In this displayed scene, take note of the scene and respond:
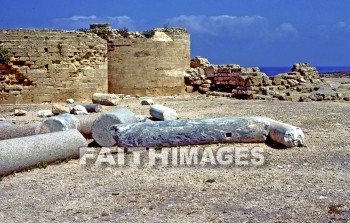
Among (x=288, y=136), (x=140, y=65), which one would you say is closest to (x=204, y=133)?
(x=288, y=136)

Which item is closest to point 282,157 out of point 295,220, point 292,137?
point 292,137

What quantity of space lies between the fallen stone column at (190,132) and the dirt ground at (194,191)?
0.20 metres

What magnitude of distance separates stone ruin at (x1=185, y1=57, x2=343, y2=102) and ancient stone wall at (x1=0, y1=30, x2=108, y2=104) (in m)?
5.73

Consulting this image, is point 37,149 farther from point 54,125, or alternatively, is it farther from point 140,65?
point 140,65

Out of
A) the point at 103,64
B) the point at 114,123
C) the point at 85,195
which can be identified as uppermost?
the point at 103,64

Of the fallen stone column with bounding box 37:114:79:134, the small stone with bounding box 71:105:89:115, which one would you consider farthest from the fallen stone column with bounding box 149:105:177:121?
the fallen stone column with bounding box 37:114:79:134

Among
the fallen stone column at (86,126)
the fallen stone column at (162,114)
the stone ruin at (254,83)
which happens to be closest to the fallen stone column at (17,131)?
the fallen stone column at (86,126)

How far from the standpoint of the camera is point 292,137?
868cm

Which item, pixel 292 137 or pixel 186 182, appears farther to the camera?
→ pixel 292 137

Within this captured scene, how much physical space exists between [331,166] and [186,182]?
2.46 meters

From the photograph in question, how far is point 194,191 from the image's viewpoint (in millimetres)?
6246

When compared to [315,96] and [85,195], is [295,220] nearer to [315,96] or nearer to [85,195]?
[85,195]

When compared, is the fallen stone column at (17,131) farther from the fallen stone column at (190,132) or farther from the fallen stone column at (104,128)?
the fallen stone column at (190,132)

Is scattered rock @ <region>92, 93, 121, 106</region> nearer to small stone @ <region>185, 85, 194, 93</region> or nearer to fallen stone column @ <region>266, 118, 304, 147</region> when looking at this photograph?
small stone @ <region>185, 85, 194, 93</region>
